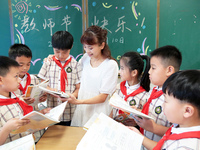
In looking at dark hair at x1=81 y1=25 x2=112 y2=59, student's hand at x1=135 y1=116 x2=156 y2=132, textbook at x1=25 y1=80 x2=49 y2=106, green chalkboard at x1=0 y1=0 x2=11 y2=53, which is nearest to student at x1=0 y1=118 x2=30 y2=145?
textbook at x1=25 y1=80 x2=49 y2=106

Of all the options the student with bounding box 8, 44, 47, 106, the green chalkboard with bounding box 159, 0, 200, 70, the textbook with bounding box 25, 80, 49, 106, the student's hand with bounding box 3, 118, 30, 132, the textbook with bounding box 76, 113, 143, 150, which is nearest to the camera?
the textbook with bounding box 76, 113, 143, 150

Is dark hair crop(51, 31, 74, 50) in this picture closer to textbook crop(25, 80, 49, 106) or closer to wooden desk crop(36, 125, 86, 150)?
textbook crop(25, 80, 49, 106)

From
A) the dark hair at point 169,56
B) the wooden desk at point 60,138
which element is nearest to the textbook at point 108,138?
the wooden desk at point 60,138

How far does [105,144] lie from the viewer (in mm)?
776

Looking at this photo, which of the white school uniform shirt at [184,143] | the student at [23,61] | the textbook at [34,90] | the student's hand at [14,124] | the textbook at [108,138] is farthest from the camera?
the student at [23,61]

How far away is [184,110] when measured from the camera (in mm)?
713

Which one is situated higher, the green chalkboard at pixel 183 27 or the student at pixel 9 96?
the green chalkboard at pixel 183 27

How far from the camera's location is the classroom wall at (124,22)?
109 inches

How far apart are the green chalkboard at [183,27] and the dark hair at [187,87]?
2347 mm

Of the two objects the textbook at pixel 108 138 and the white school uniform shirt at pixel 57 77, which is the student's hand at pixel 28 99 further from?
the textbook at pixel 108 138

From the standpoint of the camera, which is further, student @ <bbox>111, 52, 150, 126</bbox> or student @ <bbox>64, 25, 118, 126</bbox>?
student @ <bbox>64, 25, 118, 126</bbox>

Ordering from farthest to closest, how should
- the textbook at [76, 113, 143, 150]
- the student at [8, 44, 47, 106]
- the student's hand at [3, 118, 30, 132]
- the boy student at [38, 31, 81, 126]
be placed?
the boy student at [38, 31, 81, 126] < the student at [8, 44, 47, 106] < the student's hand at [3, 118, 30, 132] < the textbook at [76, 113, 143, 150]

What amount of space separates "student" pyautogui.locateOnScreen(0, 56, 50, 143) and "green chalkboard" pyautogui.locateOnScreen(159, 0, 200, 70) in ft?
8.23

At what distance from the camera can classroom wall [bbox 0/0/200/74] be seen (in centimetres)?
278
